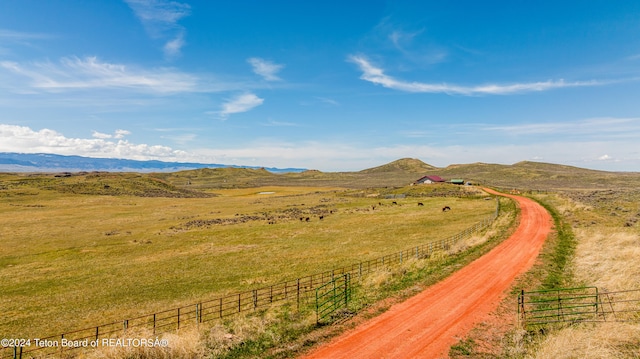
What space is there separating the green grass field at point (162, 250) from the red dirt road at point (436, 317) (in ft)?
44.7

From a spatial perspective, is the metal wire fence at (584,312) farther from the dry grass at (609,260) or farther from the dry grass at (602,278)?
the dry grass at (609,260)

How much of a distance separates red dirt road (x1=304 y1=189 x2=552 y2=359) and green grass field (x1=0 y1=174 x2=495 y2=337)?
13.6m

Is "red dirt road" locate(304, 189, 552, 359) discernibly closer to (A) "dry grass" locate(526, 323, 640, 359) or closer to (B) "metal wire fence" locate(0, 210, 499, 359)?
(A) "dry grass" locate(526, 323, 640, 359)

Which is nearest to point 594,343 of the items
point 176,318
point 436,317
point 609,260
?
point 436,317

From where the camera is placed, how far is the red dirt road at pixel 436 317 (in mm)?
15003

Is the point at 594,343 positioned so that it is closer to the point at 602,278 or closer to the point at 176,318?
the point at 602,278

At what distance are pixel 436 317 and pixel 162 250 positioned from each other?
39.1 m

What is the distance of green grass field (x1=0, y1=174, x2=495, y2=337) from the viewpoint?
2647cm

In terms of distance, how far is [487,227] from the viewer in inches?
1752

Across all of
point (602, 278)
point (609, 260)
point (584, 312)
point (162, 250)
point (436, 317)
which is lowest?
point (162, 250)

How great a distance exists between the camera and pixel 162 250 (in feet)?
Result: 146

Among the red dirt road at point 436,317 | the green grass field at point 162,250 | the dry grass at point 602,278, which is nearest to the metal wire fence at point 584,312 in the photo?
the dry grass at point 602,278

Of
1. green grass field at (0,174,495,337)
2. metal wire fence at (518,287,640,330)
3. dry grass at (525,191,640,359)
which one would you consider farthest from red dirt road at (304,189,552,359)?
green grass field at (0,174,495,337)

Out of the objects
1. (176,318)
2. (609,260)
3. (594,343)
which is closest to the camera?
(594,343)
